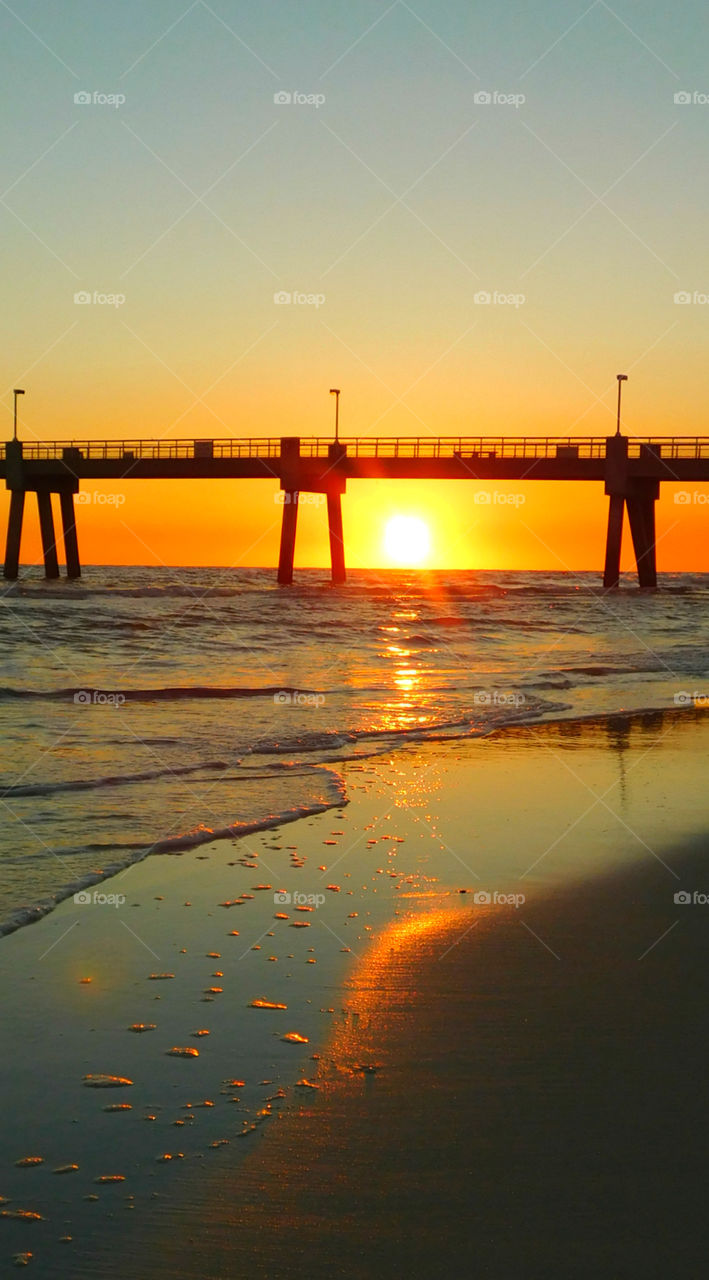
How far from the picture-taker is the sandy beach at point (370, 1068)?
11.3 ft

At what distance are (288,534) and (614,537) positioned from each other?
18.3 m

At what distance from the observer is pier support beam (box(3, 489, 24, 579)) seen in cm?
7150

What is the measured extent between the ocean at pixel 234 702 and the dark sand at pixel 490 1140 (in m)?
2.74

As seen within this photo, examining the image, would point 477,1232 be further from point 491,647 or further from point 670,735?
point 491,647

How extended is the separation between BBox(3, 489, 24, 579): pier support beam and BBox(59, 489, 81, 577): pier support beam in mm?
2546

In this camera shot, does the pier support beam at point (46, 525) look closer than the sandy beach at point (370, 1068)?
No

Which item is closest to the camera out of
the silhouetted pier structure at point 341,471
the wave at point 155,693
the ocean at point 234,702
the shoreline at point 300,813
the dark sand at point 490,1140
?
the dark sand at point 490,1140

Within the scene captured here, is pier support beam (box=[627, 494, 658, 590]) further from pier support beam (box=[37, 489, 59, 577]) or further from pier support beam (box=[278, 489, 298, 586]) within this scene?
pier support beam (box=[37, 489, 59, 577])

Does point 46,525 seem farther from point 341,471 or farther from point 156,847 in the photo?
point 156,847

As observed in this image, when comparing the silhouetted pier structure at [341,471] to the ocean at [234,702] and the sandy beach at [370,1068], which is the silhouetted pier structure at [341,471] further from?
the sandy beach at [370,1068]

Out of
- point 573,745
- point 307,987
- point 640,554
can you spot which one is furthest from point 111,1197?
point 640,554

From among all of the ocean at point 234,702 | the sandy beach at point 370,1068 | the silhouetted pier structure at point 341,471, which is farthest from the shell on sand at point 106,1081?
the silhouetted pier structure at point 341,471

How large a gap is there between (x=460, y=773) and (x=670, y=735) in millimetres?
4361

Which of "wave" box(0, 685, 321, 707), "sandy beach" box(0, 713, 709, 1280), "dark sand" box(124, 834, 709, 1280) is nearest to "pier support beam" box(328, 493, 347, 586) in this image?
"wave" box(0, 685, 321, 707)
